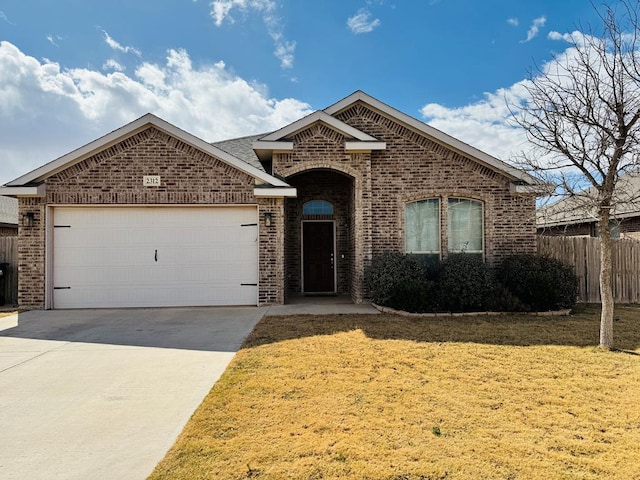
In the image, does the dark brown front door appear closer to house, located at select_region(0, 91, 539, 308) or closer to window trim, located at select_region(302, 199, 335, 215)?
window trim, located at select_region(302, 199, 335, 215)

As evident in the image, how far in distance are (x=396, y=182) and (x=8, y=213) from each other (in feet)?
56.1

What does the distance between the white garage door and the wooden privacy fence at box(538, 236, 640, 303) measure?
26.7ft

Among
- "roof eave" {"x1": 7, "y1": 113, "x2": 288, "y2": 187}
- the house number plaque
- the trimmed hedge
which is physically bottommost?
the trimmed hedge

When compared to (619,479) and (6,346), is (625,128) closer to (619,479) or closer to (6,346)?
(619,479)

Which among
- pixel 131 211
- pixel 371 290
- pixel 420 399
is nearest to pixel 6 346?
pixel 131 211

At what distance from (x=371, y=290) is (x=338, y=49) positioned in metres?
7.06

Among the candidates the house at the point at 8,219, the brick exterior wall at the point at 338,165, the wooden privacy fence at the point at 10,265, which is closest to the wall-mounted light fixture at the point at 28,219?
the wooden privacy fence at the point at 10,265

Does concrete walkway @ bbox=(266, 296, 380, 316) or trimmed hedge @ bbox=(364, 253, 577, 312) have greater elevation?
trimmed hedge @ bbox=(364, 253, 577, 312)

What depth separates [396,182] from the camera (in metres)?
10.5

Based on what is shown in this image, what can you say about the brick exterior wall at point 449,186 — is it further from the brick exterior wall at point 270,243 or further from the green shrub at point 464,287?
the brick exterior wall at point 270,243

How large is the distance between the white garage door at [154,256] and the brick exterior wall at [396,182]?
7.40 ft

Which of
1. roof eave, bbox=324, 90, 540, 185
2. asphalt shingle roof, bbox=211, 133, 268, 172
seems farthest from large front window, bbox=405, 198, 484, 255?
asphalt shingle roof, bbox=211, 133, 268, 172

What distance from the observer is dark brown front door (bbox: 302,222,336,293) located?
12.7m

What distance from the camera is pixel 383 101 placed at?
10555mm
